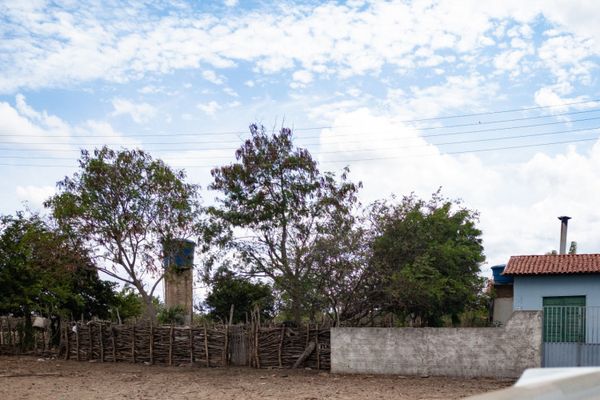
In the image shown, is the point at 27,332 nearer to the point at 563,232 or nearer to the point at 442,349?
the point at 442,349

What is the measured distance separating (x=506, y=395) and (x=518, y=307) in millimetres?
20648

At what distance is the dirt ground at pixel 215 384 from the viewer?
13.9m

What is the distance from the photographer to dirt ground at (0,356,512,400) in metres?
13.9

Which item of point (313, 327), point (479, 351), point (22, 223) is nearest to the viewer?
point (479, 351)

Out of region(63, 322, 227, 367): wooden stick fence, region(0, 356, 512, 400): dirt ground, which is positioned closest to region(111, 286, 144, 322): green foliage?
region(63, 322, 227, 367): wooden stick fence

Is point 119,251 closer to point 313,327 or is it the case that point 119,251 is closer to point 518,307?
point 313,327

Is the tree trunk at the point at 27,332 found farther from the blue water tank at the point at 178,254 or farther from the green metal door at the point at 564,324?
the green metal door at the point at 564,324

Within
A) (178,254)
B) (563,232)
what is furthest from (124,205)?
(563,232)

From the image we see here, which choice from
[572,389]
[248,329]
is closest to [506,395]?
[572,389]

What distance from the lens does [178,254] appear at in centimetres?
2516

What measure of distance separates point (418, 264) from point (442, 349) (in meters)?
3.77

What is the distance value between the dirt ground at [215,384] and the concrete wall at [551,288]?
624cm

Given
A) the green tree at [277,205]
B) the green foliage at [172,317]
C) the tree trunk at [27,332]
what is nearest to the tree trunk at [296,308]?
the green tree at [277,205]

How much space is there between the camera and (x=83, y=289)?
2862cm
